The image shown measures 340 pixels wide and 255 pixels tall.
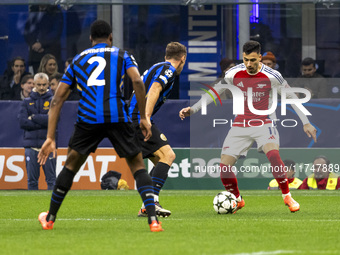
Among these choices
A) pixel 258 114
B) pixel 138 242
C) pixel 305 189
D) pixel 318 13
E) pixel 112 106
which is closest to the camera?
pixel 138 242

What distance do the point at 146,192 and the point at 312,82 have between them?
8492mm

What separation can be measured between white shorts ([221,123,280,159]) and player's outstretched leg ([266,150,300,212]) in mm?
198

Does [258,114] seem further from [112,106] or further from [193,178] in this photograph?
[193,178]

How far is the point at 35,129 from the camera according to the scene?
15578mm

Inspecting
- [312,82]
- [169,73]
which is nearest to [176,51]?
[169,73]

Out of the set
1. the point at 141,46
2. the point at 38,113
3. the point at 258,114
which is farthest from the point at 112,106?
the point at 141,46

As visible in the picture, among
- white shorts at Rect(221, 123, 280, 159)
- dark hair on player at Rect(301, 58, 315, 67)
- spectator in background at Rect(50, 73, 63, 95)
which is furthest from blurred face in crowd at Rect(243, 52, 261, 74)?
spectator in background at Rect(50, 73, 63, 95)

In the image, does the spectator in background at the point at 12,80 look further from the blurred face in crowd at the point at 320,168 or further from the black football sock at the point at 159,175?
the black football sock at the point at 159,175

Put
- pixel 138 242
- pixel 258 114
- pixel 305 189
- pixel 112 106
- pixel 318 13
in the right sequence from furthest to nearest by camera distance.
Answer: pixel 318 13, pixel 305 189, pixel 258 114, pixel 112 106, pixel 138 242

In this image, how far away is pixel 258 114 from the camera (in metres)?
10.9

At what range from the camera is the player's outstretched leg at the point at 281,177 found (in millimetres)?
10570

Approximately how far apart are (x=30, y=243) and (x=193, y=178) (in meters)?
8.60

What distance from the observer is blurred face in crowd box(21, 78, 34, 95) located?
1642cm

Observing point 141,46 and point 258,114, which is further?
point 141,46
